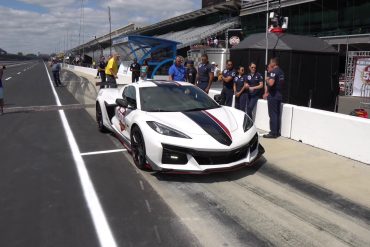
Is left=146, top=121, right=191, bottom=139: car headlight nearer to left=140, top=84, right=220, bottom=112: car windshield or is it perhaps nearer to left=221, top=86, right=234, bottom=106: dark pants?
left=140, top=84, right=220, bottom=112: car windshield

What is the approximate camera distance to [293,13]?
3453cm

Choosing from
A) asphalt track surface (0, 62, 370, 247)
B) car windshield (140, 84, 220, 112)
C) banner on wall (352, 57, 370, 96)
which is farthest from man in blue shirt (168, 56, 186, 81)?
banner on wall (352, 57, 370, 96)

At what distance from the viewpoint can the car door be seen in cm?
674

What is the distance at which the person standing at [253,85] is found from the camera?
8.91 m

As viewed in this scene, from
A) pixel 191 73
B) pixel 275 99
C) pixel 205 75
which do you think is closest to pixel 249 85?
pixel 275 99

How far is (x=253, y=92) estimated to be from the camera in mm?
9047

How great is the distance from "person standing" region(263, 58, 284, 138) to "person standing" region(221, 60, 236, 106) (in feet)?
5.31

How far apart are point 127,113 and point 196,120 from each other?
1.49m

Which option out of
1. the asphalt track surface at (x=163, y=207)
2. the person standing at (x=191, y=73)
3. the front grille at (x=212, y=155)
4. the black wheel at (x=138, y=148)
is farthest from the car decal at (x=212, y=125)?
the person standing at (x=191, y=73)

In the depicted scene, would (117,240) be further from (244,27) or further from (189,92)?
(244,27)

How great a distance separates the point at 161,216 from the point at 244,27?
3974 cm

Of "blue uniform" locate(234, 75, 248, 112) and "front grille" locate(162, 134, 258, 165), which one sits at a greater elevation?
"blue uniform" locate(234, 75, 248, 112)

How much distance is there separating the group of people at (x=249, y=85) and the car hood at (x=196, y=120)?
1.69 meters

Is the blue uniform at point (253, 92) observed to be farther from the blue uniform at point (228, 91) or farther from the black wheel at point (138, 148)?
the black wheel at point (138, 148)
